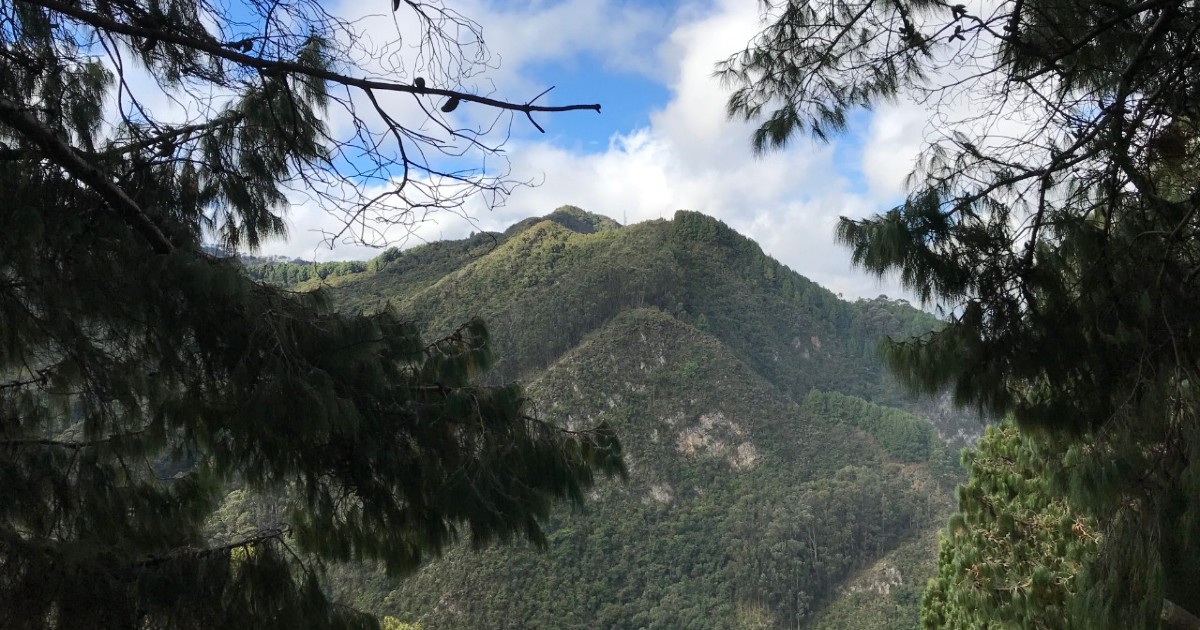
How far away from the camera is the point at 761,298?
2124 inches

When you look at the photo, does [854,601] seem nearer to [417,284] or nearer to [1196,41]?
[417,284]

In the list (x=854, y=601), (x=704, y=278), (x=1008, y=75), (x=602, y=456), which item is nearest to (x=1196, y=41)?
(x=1008, y=75)

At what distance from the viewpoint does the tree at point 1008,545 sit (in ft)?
15.6

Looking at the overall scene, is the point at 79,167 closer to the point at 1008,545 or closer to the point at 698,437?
the point at 1008,545

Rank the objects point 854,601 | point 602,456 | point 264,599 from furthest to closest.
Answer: point 854,601, point 602,456, point 264,599

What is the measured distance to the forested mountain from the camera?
3100 cm

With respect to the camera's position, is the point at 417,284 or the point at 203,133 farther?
the point at 417,284

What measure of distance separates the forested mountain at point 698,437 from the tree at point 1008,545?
61.7 feet

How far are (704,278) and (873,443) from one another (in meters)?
14.0

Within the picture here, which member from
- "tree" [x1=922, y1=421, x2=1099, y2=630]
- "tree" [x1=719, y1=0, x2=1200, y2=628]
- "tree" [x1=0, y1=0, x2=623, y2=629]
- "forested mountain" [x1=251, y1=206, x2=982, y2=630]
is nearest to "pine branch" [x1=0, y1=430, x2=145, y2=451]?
"tree" [x1=0, y1=0, x2=623, y2=629]

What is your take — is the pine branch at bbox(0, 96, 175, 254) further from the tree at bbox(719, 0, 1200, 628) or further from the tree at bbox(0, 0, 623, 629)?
the tree at bbox(719, 0, 1200, 628)

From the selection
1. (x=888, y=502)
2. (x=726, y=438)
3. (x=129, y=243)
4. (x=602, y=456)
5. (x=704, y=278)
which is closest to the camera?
(x=129, y=243)

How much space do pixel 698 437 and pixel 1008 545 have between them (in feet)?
121

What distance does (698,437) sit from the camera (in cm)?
4231
